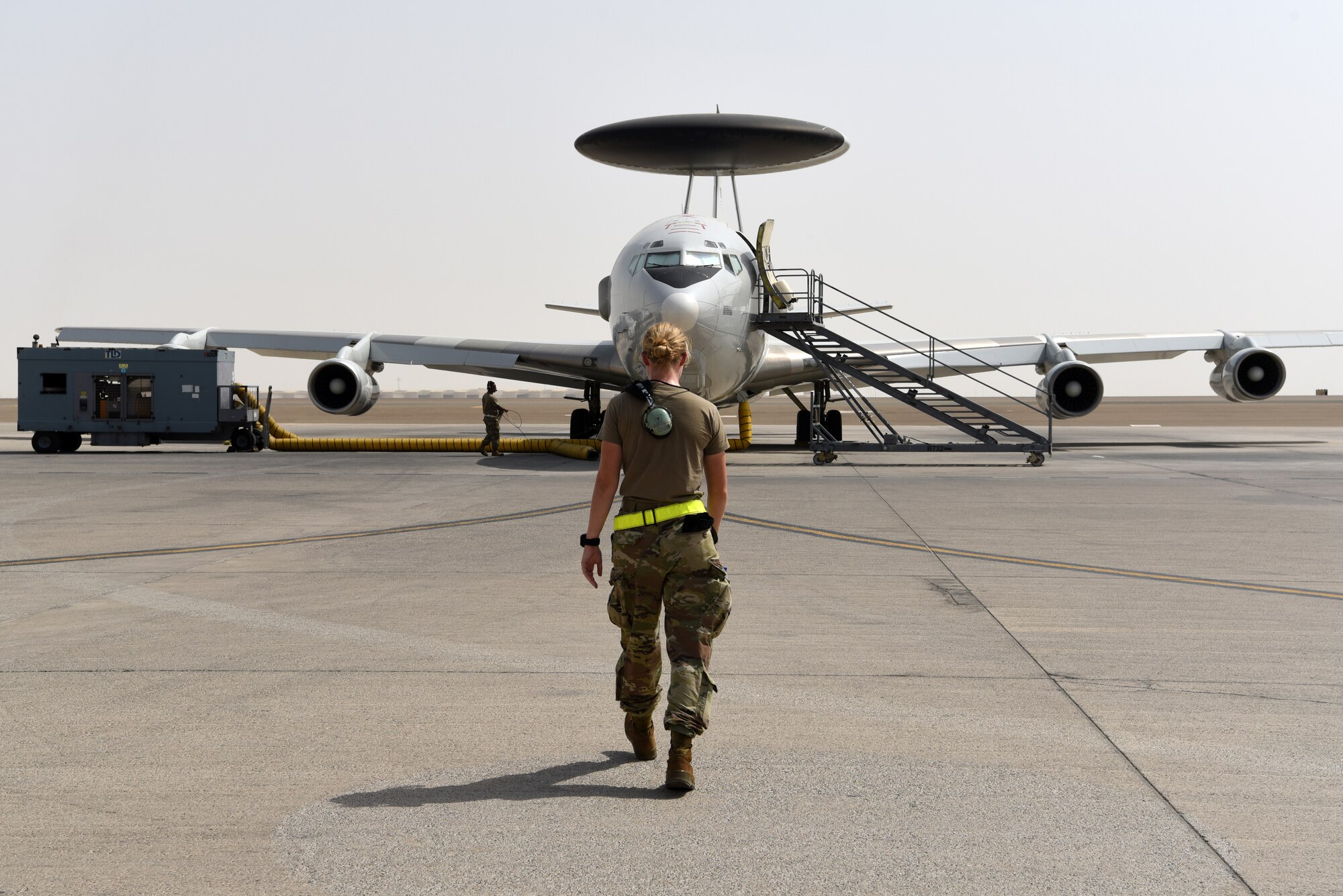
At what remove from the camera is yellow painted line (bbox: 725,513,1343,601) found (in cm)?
895

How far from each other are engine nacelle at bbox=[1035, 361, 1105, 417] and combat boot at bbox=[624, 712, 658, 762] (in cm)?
2476

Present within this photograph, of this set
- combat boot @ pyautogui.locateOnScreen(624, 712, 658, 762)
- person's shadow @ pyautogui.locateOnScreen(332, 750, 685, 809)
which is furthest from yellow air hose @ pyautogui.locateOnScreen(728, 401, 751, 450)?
person's shadow @ pyautogui.locateOnScreen(332, 750, 685, 809)

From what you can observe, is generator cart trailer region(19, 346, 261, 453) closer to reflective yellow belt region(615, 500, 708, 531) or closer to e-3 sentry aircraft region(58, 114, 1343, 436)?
e-3 sentry aircraft region(58, 114, 1343, 436)

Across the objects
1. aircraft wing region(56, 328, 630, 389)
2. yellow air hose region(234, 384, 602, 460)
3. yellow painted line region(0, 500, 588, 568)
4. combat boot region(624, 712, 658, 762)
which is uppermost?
aircraft wing region(56, 328, 630, 389)

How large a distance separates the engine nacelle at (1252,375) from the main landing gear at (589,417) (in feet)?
54.7

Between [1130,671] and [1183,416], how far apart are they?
66.2m

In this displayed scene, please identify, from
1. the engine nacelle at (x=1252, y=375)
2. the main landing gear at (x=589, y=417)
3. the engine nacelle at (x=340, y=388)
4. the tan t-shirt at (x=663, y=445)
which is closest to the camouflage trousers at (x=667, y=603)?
the tan t-shirt at (x=663, y=445)

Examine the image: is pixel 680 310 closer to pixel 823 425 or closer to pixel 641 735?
pixel 823 425

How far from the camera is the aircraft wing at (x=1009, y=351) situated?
26.7 m

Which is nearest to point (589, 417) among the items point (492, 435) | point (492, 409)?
point (492, 435)

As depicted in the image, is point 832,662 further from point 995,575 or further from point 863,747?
point 995,575

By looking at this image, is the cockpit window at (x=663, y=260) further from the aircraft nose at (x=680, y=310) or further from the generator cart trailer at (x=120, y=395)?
the generator cart trailer at (x=120, y=395)

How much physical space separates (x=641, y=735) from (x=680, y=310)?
575 inches

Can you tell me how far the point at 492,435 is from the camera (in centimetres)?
2823
